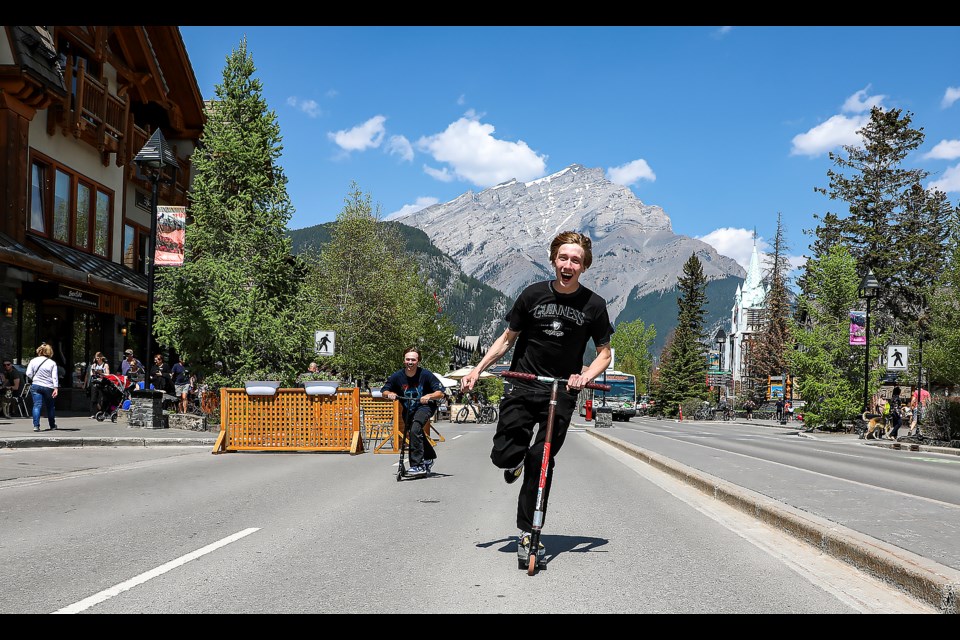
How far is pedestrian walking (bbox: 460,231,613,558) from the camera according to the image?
5.75m

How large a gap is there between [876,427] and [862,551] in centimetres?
2956

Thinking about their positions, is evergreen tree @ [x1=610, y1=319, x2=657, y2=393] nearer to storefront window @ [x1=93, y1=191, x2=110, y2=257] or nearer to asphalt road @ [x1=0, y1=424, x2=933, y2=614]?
storefront window @ [x1=93, y1=191, x2=110, y2=257]

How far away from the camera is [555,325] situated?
18.9 feet

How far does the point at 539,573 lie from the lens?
5.33 metres

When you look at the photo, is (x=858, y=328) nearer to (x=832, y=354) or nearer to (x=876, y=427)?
(x=832, y=354)

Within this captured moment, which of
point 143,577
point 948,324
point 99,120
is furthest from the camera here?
point 948,324

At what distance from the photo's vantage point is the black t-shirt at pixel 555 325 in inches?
227

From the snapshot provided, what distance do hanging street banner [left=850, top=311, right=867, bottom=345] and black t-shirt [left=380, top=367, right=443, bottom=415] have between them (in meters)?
28.2

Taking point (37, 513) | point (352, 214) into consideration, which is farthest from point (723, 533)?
point (352, 214)

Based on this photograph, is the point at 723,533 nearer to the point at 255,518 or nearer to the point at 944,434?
the point at 255,518

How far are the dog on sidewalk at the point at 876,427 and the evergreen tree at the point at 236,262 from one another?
2090 cm

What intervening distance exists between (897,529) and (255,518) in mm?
5330

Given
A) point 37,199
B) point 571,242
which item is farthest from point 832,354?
point 571,242

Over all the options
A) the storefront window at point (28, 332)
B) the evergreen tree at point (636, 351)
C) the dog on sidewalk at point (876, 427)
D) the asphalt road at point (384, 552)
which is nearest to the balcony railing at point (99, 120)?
the storefront window at point (28, 332)
